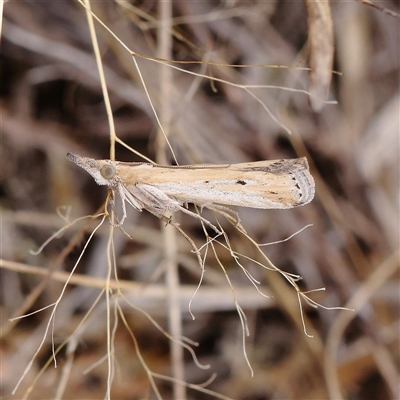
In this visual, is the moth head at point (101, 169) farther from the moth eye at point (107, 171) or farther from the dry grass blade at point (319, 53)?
the dry grass blade at point (319, 53)

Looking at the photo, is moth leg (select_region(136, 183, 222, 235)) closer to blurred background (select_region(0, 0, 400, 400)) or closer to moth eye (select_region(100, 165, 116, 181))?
moth eye (select_region(100, 165, 116, 181))

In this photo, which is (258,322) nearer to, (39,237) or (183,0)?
(39,237)

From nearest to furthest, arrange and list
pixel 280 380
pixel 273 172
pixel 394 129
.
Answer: pixel 273 172 → pixel 280 380 → pixel 394 129

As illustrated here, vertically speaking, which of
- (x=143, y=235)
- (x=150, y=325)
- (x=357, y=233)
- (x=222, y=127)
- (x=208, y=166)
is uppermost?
(x=208, y=166)

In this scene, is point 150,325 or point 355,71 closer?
point 150,325

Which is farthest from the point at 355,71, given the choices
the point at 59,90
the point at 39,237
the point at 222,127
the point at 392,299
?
the point at 39,237

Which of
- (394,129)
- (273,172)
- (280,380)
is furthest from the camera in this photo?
(394,129)
